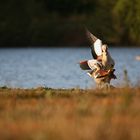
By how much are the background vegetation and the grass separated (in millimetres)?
50669

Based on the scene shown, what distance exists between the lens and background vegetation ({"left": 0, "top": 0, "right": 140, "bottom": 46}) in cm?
6919

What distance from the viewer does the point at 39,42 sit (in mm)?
73938

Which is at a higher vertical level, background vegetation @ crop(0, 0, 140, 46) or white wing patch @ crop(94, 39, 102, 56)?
background vegetation @ crop(0, 0, 140, 46)

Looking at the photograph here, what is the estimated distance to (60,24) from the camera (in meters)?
75.0

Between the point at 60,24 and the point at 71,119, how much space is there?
63.5 metres

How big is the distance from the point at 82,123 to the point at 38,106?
96.1 inches

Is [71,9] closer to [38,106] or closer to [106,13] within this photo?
[106,13]

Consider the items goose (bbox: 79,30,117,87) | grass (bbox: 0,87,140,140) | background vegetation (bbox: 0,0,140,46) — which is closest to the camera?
grass (bbox: 0,87,140,140)

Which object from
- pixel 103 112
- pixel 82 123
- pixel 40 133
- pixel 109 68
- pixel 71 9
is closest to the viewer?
pixel 40 133

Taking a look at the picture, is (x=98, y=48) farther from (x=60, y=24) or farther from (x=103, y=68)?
(x=60, y=24)

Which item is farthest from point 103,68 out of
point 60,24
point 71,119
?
point 60,24

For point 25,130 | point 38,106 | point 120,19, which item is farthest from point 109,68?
point 120,19

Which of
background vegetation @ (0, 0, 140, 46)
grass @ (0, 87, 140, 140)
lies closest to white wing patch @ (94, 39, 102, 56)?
grass @ (0, 87, 140, 140)

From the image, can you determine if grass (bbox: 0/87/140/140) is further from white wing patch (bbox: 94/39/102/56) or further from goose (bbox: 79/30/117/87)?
white wing patch (bbox: 94/39/102/56)
